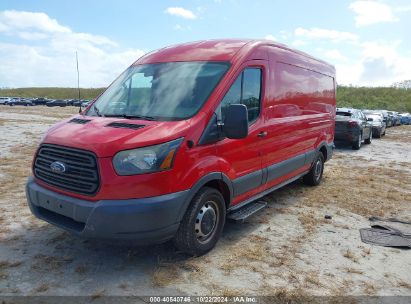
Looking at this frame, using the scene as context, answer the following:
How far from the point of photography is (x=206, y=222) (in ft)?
14.1

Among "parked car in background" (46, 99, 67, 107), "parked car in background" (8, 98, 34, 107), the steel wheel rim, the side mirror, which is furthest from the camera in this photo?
"parked car in background" (46, 99, 67, 107)

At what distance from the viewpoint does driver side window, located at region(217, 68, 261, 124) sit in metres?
4.44

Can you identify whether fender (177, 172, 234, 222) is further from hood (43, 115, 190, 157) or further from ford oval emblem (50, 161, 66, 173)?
ford oval emblem (50, 161, 66, 173)

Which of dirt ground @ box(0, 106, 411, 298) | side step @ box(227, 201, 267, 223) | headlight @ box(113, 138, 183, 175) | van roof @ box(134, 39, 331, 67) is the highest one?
van roof @ box(134, 39, 331, 67)

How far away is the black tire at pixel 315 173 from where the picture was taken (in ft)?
25.5

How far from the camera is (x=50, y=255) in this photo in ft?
14.0

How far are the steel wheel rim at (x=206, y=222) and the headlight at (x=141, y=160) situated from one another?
0.87m

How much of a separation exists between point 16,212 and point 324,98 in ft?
20.5

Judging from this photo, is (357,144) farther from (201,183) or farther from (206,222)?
(201,183)

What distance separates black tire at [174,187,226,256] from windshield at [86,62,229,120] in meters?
0.96

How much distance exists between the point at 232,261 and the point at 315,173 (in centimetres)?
423

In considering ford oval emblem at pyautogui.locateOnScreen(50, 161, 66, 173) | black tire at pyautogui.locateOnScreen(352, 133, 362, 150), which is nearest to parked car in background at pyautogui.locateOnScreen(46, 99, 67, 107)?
black tire at pyautogui.locateOnScreen(352, 133, 362, 150)

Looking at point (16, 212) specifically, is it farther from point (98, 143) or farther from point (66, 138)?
point (98, 143)

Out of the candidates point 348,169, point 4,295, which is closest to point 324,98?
point 348,169
